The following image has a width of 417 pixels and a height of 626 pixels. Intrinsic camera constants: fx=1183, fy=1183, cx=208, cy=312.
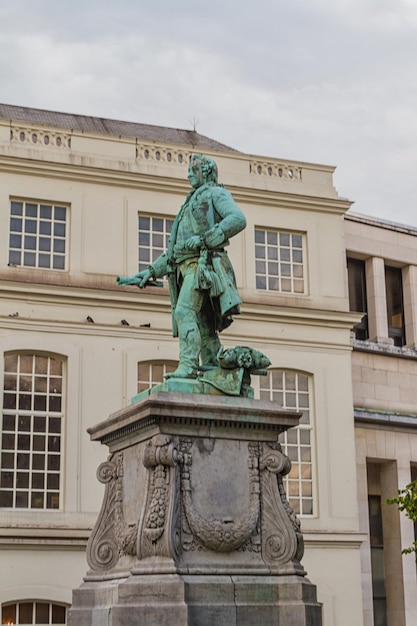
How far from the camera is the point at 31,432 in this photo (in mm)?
26891

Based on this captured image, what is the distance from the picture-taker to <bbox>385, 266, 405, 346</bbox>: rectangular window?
34.9 meters

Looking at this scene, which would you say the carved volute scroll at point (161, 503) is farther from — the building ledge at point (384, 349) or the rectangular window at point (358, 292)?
the rectangular window at point (358, 292)

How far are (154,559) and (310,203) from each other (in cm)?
2083

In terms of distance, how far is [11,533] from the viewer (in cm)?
2584

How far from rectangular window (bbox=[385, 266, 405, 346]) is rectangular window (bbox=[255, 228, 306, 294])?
5.08 m

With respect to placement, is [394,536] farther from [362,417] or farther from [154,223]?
[154,223]

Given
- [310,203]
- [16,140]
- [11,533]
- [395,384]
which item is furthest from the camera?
[395,384]

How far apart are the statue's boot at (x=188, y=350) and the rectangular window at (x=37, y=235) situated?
15913 mm

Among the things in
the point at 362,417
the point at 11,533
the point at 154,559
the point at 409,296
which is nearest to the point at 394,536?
the point at 362,417

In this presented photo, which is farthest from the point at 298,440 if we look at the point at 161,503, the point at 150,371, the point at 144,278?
the point at 161,503

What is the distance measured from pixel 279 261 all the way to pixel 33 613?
35.5ft

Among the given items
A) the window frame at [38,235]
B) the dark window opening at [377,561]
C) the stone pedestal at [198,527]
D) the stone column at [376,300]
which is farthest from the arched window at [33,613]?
the stone pedestal at [198,527]

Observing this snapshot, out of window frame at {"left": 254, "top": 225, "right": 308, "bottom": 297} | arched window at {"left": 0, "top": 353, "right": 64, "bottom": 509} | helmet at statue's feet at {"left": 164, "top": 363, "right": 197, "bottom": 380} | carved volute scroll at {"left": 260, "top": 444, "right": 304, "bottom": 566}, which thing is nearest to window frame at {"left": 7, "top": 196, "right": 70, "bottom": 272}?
arched window at {"left": 0, "top": 353, "right": 64, "bottom": 509}

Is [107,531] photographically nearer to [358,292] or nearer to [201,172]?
[201,172]
